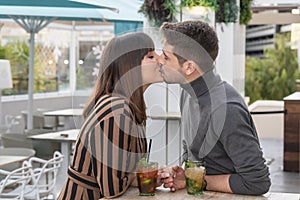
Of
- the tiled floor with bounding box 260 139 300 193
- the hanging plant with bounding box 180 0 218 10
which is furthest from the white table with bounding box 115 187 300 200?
the tiled floor with bounding box 260 139 300 193

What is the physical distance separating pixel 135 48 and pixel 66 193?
0.60m

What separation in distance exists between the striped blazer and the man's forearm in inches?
10.7

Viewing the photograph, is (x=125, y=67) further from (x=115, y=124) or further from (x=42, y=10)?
(x=42, y=10)

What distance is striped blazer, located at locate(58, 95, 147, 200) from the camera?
1.99 metres

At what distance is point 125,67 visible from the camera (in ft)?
6.86

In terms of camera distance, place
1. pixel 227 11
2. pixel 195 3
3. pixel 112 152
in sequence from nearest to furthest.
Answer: pixel 112 152 < pixel 195 3 < pixel 227 11

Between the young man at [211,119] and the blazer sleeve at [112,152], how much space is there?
0.22 meters

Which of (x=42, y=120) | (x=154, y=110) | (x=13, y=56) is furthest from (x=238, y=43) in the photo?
(x=13, y=56)

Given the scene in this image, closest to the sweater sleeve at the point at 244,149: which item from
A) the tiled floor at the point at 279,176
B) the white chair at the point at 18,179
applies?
the white chair at the point at 18,179

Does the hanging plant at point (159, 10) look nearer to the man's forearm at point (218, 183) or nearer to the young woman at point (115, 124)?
the young woman at point (115, 124)

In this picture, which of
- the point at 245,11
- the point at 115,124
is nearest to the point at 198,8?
the point at 245,11

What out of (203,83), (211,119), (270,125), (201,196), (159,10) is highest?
(159,10)

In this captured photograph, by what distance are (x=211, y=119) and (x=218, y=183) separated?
0.25 meters

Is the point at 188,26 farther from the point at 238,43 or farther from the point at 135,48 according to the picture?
the point at 238,43
